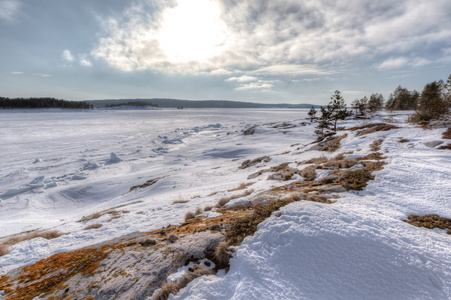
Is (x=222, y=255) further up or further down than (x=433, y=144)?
further down

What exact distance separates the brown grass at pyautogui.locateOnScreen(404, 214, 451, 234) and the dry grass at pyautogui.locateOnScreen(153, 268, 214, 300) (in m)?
4.73

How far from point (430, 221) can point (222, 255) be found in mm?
4837

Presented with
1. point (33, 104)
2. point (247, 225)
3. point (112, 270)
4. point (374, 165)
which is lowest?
point (112, 270)

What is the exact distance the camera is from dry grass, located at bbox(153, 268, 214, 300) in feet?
9.98

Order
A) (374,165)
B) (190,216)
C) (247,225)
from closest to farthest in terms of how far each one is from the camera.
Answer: (247,225) → (190,216) → (374,165)

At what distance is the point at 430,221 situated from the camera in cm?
435

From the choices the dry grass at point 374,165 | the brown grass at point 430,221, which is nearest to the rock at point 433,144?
the dry grass at point 374,165

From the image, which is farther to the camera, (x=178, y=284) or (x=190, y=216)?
(x=190, y=216)

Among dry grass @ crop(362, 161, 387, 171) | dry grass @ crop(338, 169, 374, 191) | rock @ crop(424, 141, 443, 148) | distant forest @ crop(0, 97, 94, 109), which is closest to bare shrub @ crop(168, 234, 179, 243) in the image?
dry grass @ crop(338, 169, 374, 191)

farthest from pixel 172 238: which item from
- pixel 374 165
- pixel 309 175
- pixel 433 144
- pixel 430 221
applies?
pixel 433 144

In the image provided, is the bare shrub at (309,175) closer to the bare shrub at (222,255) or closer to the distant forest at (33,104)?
the bare shrub at (222,255)

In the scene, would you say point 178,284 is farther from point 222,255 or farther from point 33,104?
point 33,104

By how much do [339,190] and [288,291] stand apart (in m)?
4.64

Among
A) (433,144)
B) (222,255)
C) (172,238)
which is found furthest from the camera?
(433,144)
